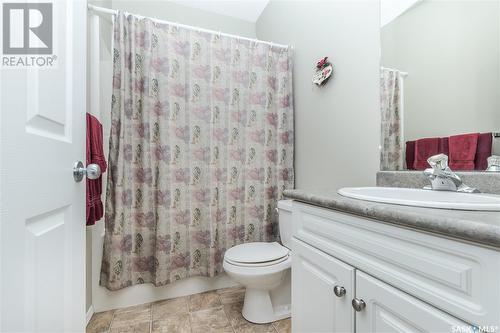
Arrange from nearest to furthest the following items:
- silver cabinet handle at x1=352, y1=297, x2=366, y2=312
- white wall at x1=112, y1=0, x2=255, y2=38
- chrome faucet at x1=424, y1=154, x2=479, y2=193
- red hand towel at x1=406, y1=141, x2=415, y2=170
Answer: silver cabinet handle at x1=352, y1=297, x2=366, y2=312 → chrome faucet at x1=424, y1=154, x2=479, y2=193 → red hand towel at x1=406, y1=141, x2=415, y2=170 → white wall at x1=112, y1=0, x2=255, y2=38

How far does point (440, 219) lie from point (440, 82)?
0.84m

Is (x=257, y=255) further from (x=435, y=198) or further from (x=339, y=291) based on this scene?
(x=435, y=198)

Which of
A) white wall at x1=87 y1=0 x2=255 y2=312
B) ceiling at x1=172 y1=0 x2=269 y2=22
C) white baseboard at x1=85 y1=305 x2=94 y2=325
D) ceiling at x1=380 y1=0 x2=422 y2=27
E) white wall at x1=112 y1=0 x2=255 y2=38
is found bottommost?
white baseboard at x1=85 y1=305 x2=94 y2=325

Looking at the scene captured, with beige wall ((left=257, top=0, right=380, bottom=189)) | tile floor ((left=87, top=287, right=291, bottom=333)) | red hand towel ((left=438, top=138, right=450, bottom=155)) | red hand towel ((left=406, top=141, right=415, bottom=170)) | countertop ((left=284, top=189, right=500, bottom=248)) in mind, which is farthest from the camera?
tile floor ((left=87, top=287, right=291, bottom=333))

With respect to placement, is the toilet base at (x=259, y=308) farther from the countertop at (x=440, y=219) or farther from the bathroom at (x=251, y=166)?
the countertop at (x=440, y=219)

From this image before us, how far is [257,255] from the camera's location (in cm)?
147

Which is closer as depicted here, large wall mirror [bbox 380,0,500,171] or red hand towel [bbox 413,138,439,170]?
large wall mirror [bbox 380,0,500,171]

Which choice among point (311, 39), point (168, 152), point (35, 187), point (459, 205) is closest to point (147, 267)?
point (168, 152)

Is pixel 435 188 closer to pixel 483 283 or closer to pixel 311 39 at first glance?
pixel 483 283

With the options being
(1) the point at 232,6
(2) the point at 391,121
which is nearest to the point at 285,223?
(2) the point at 391,121

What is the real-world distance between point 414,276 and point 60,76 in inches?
39.9

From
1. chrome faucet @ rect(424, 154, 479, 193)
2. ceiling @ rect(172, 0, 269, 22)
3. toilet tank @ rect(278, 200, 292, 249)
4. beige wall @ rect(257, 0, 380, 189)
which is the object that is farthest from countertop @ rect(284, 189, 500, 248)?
ceiling @ rect(172, 0, 269, 22)

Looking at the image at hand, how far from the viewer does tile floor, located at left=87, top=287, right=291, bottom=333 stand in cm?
142

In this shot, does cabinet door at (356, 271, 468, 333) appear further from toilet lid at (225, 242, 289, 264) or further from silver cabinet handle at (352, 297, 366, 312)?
toilet lid at (225, 242, 289, 264)
